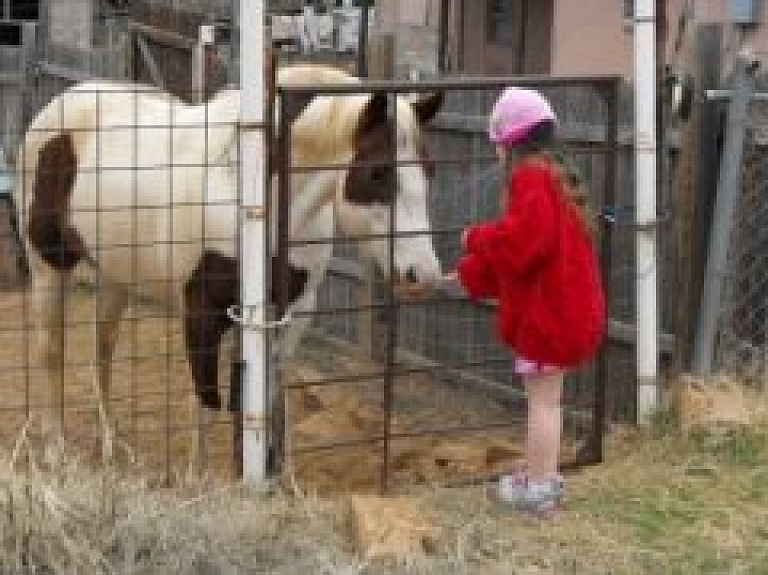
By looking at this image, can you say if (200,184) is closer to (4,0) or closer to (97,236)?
(97,236)

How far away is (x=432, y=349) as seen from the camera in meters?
7.80

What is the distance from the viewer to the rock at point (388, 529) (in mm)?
4723

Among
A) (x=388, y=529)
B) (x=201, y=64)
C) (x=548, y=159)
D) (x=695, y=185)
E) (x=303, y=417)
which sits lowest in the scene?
(x=303, y=417)

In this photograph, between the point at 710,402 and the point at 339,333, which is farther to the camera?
the point at 339,333

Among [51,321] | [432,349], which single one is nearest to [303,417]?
[432,349]

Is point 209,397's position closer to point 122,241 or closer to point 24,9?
point 122,241

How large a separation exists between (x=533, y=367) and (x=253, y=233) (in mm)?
1111

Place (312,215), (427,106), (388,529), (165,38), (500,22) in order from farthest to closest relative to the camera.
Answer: (500,22), (165,38), (312,215), (427,106), (388,529)

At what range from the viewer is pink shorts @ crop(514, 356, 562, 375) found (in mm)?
5199

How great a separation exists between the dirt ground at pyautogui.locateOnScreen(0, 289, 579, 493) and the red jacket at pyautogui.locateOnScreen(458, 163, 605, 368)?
2.49 ft

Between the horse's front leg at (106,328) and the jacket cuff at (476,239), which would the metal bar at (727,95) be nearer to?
the jacket cuff at (476,239)

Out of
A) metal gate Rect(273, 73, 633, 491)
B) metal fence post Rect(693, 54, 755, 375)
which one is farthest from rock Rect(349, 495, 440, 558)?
metal fence post Rect(693, 54, 755, 375)

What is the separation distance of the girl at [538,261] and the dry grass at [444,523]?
430mm

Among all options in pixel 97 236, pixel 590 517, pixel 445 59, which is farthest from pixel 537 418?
pixel 445 59
